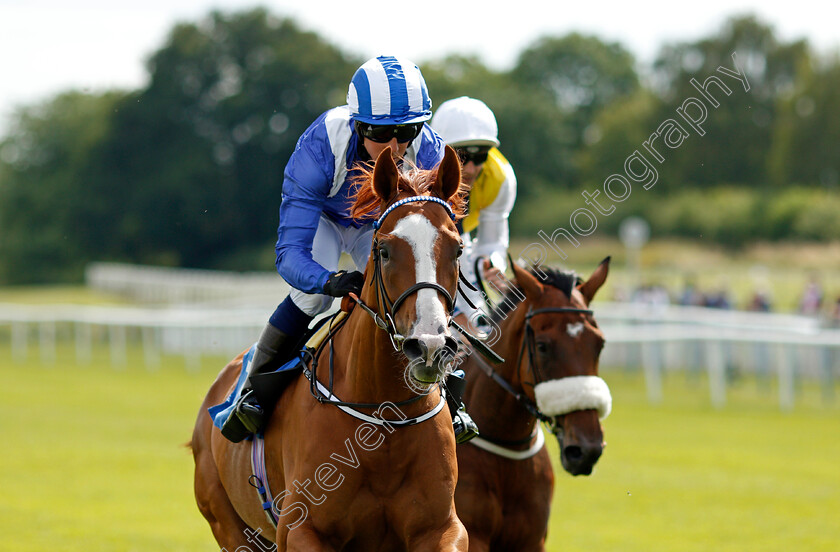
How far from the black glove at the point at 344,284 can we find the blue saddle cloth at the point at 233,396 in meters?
0.69

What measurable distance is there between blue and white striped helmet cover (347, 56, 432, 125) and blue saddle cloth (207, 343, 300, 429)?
3.49 ft

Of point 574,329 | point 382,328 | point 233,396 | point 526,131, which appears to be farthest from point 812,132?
point 382,328

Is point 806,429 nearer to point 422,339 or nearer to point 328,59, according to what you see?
point 422,339

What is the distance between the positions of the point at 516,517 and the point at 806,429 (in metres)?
9.95

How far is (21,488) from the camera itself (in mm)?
10062

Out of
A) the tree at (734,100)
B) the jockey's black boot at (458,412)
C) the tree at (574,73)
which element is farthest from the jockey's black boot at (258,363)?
the tree at (574,73)

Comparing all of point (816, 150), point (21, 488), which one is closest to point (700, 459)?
point (21, 488)

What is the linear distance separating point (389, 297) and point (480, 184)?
251 cm

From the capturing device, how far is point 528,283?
204 inches

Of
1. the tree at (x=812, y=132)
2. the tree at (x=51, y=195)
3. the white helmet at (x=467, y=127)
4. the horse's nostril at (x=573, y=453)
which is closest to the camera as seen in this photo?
the horse's nostril at (x=573, y=453)

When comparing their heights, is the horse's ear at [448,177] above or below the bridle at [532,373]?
above

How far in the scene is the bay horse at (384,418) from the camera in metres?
3.39

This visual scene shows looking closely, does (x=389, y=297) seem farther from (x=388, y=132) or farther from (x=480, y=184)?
(x=480, y=184)

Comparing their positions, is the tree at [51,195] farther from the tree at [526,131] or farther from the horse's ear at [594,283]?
the horse's ear at [594,283]
